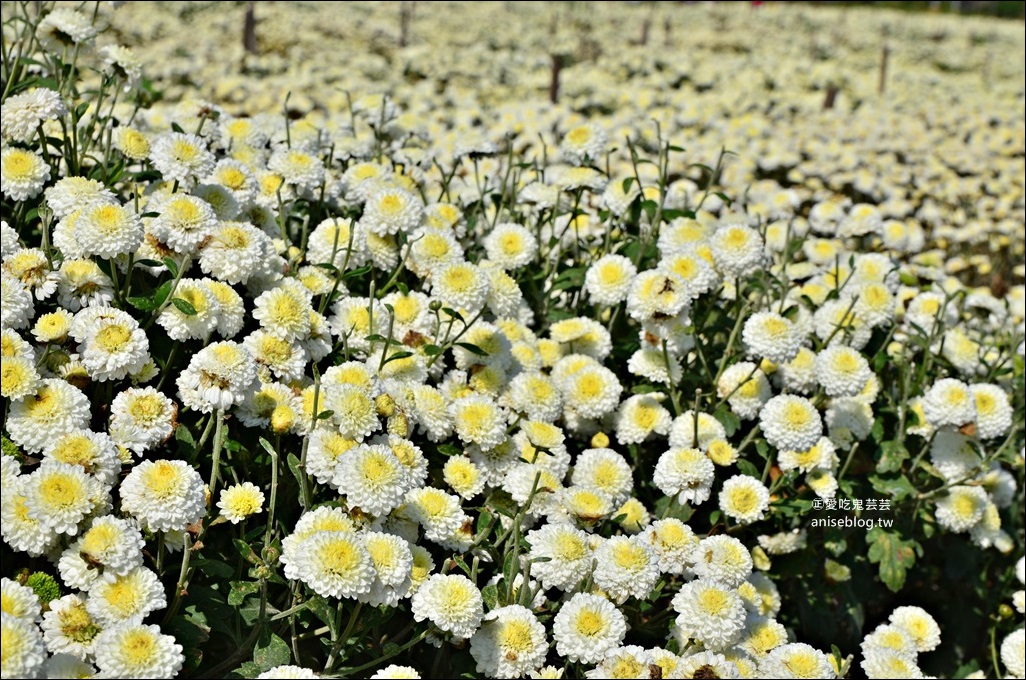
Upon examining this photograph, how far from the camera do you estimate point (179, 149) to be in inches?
92.3

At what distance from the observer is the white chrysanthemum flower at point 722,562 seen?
6.88ft

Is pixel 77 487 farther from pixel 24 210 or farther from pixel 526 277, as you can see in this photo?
pixel 526 277

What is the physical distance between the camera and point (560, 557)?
1972 millimetres

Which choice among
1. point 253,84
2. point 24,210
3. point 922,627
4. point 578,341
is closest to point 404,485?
point 578,341

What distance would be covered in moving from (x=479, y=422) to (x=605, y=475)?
33 cm

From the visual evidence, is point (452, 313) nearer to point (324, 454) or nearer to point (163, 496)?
point (324, 454)

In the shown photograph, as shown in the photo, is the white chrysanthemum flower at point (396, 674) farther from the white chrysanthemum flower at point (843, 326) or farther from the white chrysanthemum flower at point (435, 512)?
the white chrysanthemum flower at point (843, 326)

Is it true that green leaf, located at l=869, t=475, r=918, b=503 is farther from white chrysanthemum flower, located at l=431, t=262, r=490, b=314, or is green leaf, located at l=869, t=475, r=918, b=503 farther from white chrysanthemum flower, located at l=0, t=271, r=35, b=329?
white chrysanthemum flower, located at l=0, t=271, r=35, b=329

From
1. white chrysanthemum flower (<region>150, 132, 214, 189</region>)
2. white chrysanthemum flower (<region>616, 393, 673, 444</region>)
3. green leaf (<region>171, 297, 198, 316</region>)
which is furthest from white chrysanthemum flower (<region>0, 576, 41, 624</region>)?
white chrysanthemum flower (<region>616, 393, 673, 444</region>)

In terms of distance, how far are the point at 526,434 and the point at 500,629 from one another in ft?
1.77

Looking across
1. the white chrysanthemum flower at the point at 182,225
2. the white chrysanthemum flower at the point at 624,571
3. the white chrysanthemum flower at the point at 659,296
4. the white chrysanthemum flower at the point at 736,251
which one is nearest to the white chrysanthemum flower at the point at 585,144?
the white chrysanthemum flower at the point at 736,251

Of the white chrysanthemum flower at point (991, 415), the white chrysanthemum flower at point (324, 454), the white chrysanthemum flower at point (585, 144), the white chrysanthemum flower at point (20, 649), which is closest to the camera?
the white chrysanthemum flower at point (20, 649)

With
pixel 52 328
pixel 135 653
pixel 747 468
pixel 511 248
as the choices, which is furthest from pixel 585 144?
pixel 135 653

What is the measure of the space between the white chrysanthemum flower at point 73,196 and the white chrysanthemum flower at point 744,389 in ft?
5.18
